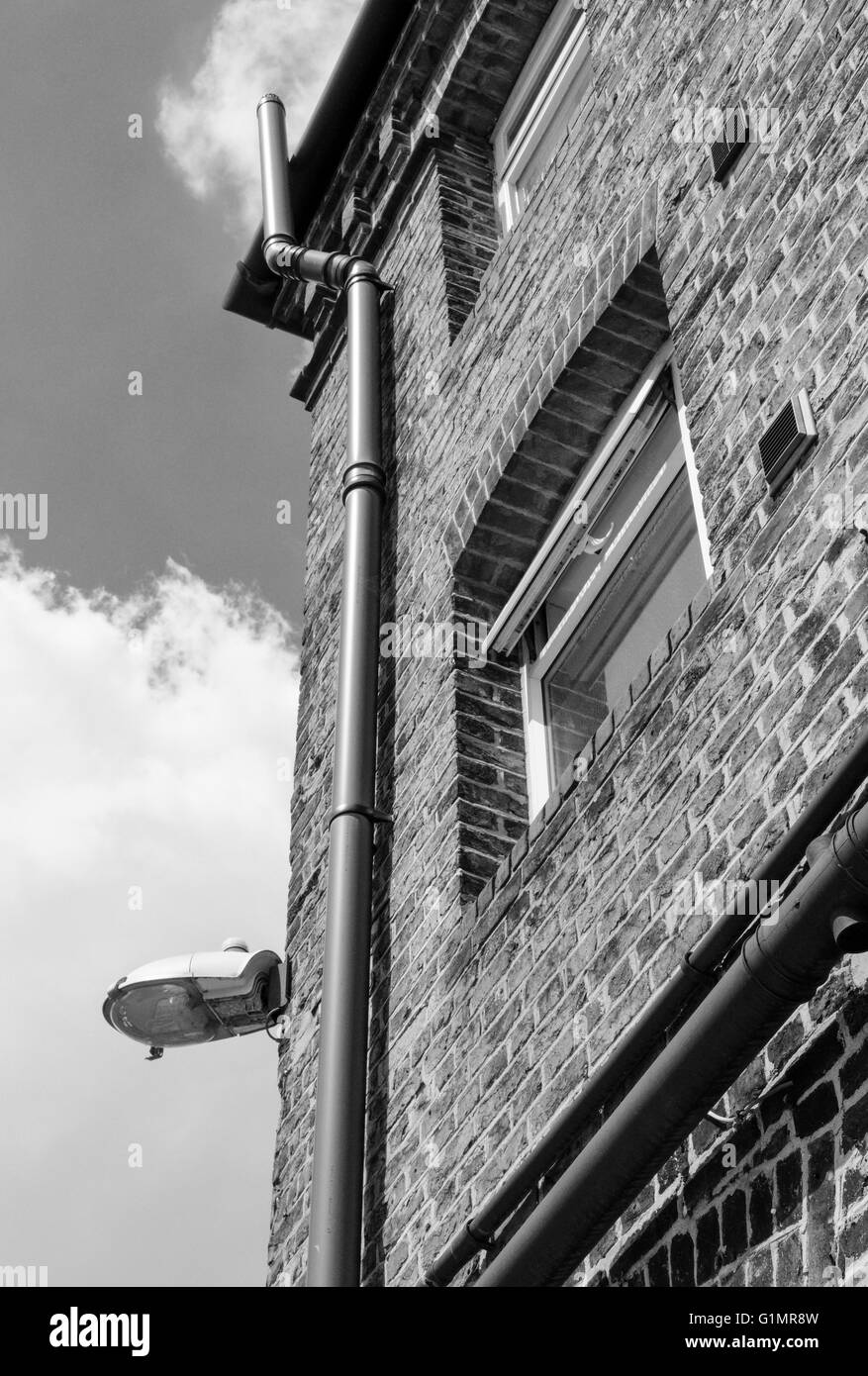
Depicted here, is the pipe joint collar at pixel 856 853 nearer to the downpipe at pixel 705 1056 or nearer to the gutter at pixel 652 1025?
the downpipe at pixel 705 1056

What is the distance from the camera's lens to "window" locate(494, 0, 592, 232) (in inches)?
311

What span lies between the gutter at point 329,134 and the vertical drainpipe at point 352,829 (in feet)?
3.48

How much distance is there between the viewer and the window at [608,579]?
5461mm

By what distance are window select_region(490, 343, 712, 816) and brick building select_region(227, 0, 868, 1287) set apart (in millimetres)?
16

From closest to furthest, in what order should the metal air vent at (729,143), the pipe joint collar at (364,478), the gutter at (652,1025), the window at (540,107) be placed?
the gutter at (652,1025) < the metal air vent at (729,143) < the pipe joint collar at (364,478) < the window at (540,107)

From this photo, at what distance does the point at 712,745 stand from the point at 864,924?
1.18 metres

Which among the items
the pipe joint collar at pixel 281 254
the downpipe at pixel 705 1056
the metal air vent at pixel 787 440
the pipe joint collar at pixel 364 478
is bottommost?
the downpipe at pixel 705 1056

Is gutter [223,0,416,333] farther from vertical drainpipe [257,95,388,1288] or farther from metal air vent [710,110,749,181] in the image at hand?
metal air vent [710,110,749,181]

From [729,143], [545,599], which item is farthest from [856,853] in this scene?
[545,599]

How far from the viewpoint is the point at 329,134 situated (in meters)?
9.43

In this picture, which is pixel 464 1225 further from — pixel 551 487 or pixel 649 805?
pixel 551 487

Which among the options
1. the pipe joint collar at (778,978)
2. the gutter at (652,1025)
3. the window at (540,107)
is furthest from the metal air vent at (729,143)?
the pipe joint collar at (778,978)
